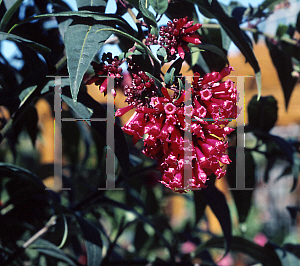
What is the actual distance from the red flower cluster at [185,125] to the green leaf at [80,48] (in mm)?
59

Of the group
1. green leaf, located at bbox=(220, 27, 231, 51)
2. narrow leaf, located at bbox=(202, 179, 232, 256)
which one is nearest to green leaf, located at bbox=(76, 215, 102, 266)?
narrow leaf, located at bbox=(202, 179, 232, 256)

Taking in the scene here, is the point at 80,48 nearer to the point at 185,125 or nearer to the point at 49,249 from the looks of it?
the point at 185,125

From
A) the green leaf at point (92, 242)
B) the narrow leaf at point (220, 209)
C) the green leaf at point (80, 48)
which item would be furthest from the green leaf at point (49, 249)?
the green leaf at point (80, 48)

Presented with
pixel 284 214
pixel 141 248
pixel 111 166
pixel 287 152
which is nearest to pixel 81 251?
pixel 141 248

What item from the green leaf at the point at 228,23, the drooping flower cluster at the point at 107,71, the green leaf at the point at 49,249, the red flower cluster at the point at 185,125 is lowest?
the green leaf at the point at 49,249

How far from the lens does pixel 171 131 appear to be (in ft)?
1.08

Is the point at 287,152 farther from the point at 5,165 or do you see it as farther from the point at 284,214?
the point at 284,214

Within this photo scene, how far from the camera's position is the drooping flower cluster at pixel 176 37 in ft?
1.16

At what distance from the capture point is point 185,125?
33 cm

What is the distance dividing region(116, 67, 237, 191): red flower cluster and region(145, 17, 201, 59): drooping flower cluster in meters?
0.05

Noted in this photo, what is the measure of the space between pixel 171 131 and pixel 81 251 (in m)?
0.67

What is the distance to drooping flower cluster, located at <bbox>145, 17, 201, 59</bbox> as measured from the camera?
355mm

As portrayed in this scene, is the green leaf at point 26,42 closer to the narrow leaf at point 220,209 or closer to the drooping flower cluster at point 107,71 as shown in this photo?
the drooping flower cluster at point 107,71

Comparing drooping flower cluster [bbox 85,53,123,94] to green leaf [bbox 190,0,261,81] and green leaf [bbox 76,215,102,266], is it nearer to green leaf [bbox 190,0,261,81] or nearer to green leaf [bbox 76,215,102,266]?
green leaf [bbox 190,0,261,81]
